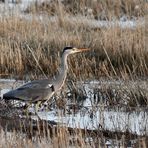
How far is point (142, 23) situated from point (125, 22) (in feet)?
7.40

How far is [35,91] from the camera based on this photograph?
27.6 ft

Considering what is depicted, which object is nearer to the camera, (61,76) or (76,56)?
(61,76)

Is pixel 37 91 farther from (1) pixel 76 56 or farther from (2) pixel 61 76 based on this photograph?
(1) pixel 76 56

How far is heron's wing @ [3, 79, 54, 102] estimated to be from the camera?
324 inches

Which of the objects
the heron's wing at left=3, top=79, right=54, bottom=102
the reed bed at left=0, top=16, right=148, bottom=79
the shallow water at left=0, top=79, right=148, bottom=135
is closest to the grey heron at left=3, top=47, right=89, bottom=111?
the heron's wing at left=3, top=79, right=54, bottom=102

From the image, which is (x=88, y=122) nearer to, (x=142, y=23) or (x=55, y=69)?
(x=55, y=69)

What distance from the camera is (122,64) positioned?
11.2 m

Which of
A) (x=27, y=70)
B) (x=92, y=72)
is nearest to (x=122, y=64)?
(x=92, y=72)

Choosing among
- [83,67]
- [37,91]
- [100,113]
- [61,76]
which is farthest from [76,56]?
[100,113]

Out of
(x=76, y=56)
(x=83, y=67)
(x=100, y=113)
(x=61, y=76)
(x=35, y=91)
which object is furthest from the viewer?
(x=76, y=56)

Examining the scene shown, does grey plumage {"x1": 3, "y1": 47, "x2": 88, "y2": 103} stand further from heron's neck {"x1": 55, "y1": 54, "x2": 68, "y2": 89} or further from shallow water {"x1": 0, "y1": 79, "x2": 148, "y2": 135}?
shallow water {"x1": 0, "y1": 79, "x2": 148, "y2": 135}

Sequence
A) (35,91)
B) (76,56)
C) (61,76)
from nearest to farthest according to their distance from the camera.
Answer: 1. (35,91)
2. (61,76)
3. (76,56)

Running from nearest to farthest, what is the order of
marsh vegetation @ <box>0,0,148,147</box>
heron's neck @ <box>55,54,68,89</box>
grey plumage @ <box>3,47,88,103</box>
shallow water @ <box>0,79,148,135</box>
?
marsh vegetation @ <box>0,0,148,147</box> → shallow water @ <box>0,79,148,135</box> → grey plumage @ <box>3,47,88,103</box> → heron's neck @ <box>55,54,68,89</box>

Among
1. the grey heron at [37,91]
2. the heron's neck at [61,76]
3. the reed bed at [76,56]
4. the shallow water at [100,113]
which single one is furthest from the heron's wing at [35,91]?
the reed bed at [76,56]
